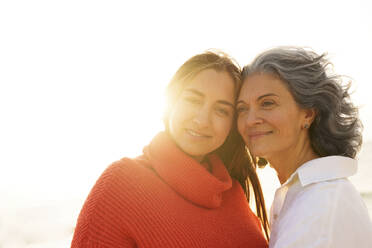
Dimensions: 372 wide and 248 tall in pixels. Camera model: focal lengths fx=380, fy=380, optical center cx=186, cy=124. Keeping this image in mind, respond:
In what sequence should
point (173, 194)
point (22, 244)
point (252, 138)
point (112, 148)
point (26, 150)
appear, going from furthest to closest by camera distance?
point (26, 150) < point (112, 148) < point (22, 244) < point (252, 138) < point (173, 194)

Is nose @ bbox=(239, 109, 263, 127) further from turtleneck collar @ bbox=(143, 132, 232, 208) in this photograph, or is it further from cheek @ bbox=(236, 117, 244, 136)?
turtleneck collar @ bbox=(143, 132, 232, 208)

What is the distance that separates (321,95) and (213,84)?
646 millimetres

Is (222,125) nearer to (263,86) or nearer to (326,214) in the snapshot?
(263,86)

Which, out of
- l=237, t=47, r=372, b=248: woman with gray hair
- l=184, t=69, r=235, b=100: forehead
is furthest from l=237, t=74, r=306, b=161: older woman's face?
l=184, t=69, r=235, b=100: forehead

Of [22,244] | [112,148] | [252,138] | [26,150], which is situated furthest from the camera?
[26,150]

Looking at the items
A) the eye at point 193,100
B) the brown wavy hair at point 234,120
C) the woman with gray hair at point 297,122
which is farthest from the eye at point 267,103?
the eye at point 193,100

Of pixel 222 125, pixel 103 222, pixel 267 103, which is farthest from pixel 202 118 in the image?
pixel 103 222

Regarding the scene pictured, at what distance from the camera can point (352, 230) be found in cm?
172

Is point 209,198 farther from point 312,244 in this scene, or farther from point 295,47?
point 295,47

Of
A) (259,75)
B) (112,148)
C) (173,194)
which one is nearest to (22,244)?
(112,148)

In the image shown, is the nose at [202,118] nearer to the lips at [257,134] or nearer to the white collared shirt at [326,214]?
the lips at [257,134]

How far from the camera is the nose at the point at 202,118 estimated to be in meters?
2.35

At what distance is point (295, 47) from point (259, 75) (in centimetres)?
28

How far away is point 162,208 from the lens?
2.09 m
